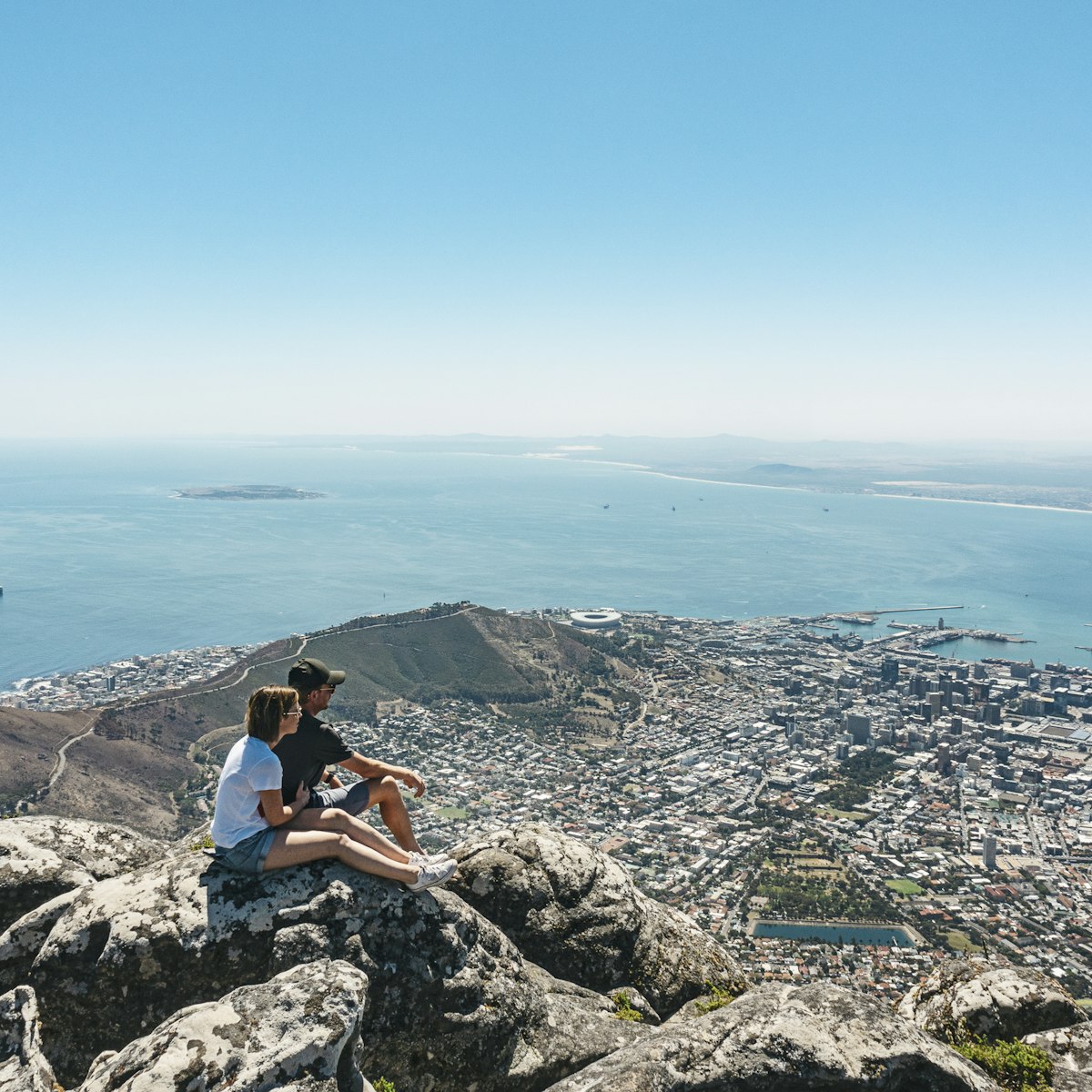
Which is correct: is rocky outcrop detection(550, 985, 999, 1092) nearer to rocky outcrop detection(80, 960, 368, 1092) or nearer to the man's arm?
rocky outcrop detection(80, 960, 368, 1092)

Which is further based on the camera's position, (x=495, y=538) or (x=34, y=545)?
(x=495, y=538)

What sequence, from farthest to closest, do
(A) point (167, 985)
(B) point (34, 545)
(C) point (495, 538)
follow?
(C) point (495, 538)
(B) point (34, 545)
(A) point (167, 985)

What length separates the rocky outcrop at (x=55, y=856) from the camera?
533 centimetres

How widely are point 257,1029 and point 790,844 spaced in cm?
3077

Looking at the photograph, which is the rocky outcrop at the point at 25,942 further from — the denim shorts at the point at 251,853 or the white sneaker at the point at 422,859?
the white sneaker at the point at 422,859

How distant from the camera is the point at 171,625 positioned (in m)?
76.4

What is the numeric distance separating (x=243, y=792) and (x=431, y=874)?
3.77ft

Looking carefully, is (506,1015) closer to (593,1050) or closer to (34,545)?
(593,1050)

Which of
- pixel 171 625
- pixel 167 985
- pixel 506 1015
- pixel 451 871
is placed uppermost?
pixel 451 871

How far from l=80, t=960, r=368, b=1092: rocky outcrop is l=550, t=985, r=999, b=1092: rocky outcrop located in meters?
1.35

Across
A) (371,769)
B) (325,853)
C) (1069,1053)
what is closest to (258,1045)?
(325,853)

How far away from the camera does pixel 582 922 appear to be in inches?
237

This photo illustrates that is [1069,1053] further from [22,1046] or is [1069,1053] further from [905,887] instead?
[905,887]

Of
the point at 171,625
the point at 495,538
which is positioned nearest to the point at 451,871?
the point at 171,625
